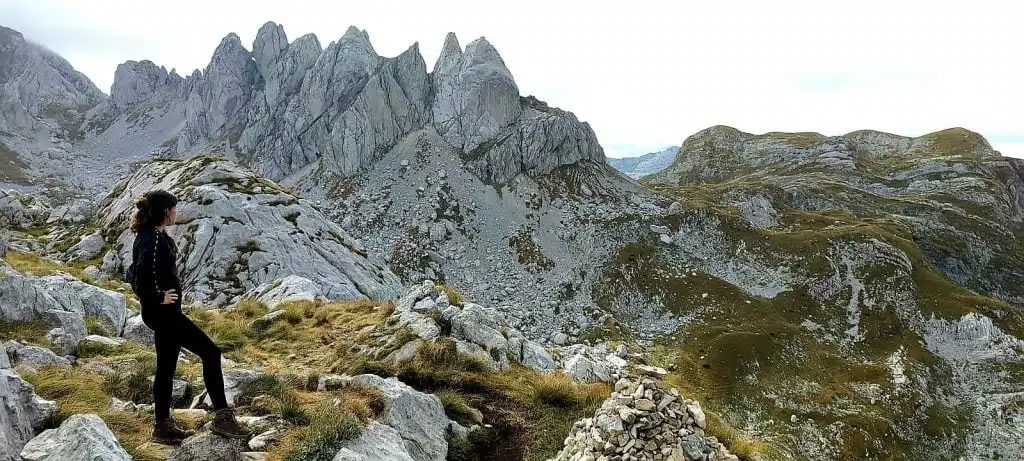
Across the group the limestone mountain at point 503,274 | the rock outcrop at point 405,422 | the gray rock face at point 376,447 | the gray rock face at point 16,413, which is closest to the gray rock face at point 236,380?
the limestone mountain at point 503,274

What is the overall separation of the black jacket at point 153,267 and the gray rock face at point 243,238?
2144 cm

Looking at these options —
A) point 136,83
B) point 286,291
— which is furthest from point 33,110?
point 286,291

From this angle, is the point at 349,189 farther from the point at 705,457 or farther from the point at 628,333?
the point at 705,457

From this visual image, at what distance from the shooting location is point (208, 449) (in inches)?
270

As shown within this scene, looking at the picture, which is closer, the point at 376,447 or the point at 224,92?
the point at 376,447

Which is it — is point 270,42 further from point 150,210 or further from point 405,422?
point 405,422

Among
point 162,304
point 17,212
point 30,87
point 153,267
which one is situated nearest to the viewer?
point 153,267

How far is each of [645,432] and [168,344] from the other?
8.75m

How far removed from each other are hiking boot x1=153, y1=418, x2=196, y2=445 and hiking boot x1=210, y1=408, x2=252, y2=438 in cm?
43

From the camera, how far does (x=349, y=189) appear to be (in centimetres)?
9038

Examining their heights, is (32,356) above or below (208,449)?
above

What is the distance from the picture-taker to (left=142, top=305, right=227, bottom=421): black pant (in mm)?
6930

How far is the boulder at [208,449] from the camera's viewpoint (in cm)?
663

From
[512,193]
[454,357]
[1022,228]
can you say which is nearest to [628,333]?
[512,193]
